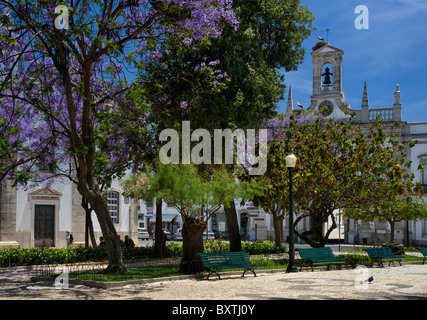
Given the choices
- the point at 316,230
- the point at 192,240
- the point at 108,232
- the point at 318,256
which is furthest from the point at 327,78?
the point at 108,232

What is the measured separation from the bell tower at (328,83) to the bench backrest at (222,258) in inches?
1111

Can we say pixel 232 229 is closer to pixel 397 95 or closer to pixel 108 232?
pixel 108 232

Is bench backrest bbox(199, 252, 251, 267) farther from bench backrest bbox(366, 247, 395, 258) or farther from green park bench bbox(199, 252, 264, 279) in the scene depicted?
bench backrest bbox(366, 247, 395, 258)

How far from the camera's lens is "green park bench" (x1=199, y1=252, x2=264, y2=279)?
Result: 14945 millimetres

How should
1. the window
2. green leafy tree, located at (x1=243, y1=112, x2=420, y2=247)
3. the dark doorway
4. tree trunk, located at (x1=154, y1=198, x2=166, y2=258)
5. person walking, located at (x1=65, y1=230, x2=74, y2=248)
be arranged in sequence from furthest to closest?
1. the window
2. the dark doorway
3. person walking, located at (x1=65, y1=230, x2=74, y2=248)
4. tree trunk, located at (x1=154, y1=198, x2=166, y2=258)
5. green leafy tree, located at (x1=243, y1=112, x2=420, y2=247)

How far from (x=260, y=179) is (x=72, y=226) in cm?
1400

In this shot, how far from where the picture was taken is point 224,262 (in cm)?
1540

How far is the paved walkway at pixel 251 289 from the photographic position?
10977mm

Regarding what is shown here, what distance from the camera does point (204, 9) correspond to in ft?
47.5

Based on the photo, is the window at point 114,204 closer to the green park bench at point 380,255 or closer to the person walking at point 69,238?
the person walking at point 69,238

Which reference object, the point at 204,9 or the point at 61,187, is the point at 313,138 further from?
the point at 61,187

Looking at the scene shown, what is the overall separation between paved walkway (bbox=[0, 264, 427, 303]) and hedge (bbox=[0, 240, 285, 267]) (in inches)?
156

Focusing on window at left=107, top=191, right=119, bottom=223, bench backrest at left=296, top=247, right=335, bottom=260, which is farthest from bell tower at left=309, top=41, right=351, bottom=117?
bench backrest at left=296, top=247, right=335, bottom=260

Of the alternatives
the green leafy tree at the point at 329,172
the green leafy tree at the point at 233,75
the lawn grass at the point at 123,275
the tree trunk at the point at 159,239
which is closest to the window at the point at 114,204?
the tree trunk at the point at 159,239
